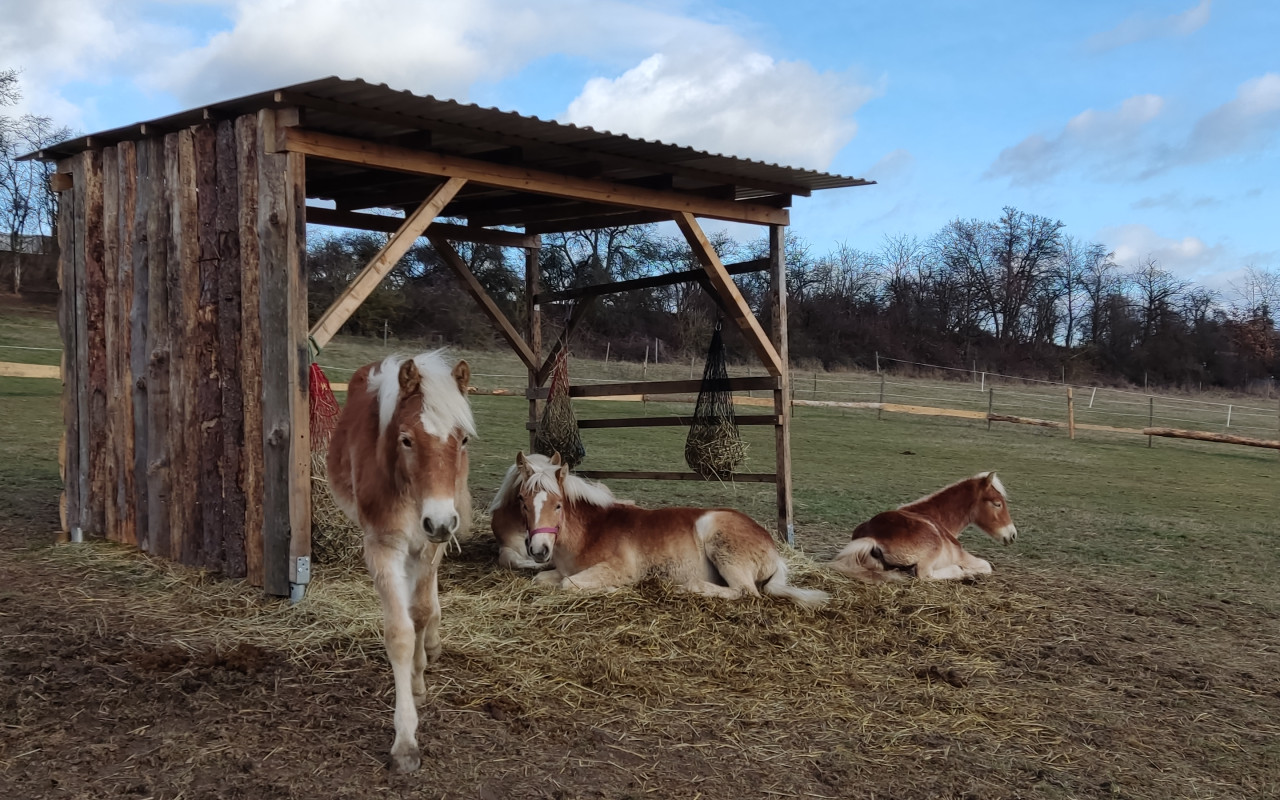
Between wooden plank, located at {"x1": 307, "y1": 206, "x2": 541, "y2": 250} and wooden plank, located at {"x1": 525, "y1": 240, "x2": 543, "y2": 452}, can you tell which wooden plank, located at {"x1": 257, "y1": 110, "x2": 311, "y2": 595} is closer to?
wooden plank, located at {"x1": 307, "y1": 206, "x2": 541, "y2": 250}

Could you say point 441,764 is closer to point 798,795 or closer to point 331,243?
point 798,795

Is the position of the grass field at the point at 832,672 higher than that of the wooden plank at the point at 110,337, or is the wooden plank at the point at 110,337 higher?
the wooden plank at the point at 110,337

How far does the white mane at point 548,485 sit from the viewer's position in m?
6.46

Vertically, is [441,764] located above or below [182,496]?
below

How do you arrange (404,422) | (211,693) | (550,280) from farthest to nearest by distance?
1. (550,280)
2. (211,693)
3. (404,422)

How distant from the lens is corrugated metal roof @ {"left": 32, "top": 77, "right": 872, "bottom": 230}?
19.0 ft

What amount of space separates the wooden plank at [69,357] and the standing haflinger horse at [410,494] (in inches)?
171

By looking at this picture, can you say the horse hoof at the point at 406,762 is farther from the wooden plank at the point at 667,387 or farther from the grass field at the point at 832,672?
the wooden plank at the point at 667,387

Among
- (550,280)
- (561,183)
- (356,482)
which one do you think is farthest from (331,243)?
(356,482)

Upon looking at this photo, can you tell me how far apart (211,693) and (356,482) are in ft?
3.85

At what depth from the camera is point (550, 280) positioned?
3622 cm

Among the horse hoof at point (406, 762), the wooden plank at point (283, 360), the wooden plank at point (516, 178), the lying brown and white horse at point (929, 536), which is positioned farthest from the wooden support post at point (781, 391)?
the horse hoof at point (406, 762)

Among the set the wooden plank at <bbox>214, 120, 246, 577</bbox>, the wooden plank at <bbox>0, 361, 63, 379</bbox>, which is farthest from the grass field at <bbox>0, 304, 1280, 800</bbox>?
the wooden plank at <bbox>0, 361, 63, 379</bbox>

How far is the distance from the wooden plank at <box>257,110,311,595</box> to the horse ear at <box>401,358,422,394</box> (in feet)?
7.12
